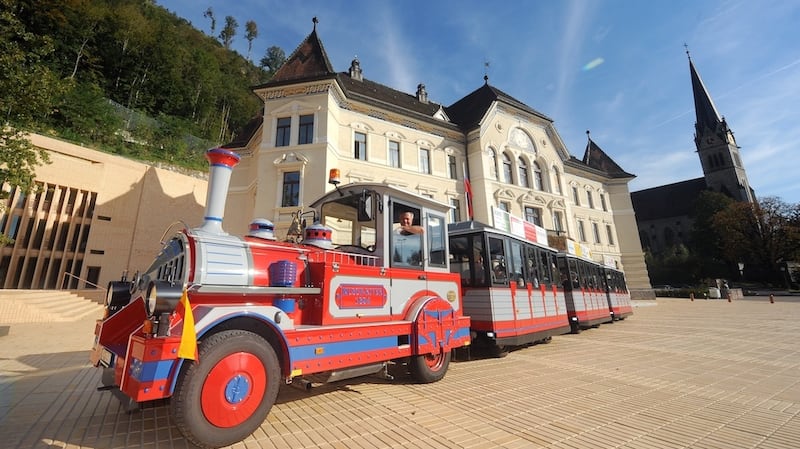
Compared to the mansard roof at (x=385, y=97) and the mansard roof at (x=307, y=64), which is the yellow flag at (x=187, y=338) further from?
the mansard roof at (x=385, y=97)

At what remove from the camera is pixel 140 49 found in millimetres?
33281

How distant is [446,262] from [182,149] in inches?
1182

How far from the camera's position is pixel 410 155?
805 inches

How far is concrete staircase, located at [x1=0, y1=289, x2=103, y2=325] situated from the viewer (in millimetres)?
12461

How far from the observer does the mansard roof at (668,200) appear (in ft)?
209

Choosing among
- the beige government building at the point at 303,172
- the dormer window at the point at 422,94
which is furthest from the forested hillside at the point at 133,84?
the dormer window at the point at 422,94

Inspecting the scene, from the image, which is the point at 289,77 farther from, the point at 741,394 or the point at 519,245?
the point at 741,394

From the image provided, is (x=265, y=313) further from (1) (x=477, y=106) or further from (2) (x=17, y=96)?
(1) (x=477, y=106)

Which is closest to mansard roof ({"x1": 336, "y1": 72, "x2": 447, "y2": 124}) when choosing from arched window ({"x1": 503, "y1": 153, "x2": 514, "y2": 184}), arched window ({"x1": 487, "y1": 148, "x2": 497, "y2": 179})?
arched window ({"x1": 487, "y1": 148, "x2": 497, "y2": 179})

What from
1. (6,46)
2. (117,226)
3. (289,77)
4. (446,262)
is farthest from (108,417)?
(117,226)

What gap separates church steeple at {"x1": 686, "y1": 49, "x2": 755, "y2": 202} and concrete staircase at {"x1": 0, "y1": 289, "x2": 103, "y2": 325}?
85.2m

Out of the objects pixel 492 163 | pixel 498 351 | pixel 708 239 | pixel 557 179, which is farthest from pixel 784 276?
pixel 498 351

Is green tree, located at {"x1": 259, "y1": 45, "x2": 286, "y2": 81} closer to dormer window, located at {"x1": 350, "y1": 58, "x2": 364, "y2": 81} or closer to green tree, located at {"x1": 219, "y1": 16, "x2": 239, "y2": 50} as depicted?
green tree, located at {"x1": 219, "y1": 16, "x2": 239, "y2": 50}

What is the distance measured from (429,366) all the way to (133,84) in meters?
42.2
